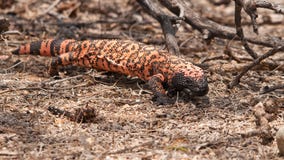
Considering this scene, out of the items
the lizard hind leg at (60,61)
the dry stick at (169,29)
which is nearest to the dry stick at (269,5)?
the dry stick at (169,29)

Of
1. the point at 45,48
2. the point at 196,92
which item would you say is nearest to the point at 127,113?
the point at 196,92

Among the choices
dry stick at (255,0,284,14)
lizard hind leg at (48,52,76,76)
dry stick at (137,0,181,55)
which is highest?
dry stick at (255,0,284,14)

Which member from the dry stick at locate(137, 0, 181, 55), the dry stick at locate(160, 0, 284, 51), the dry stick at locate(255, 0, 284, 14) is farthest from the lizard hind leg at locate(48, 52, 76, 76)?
the dry stick at locate(255, 0, 284, 14)

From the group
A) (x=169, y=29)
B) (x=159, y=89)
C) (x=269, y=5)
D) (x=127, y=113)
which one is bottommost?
(x=127, y=113)

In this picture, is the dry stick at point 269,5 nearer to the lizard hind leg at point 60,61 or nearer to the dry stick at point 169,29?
the dry stick at point 169,29

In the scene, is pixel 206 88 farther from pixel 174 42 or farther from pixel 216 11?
pixel 216 11

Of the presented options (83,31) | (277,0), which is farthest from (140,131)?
(277,0)

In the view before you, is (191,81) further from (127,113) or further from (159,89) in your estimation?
(127,113)

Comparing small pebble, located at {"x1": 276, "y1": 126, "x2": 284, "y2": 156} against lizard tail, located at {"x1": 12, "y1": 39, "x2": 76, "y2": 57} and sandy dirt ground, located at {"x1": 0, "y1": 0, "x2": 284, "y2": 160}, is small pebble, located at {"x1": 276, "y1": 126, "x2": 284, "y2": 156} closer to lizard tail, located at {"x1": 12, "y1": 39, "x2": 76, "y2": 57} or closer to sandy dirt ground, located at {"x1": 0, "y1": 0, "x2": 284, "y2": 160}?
sandy dirt ground, located at {"x1": 0, "y1": 0, "x2": 284, "y2": 160}
